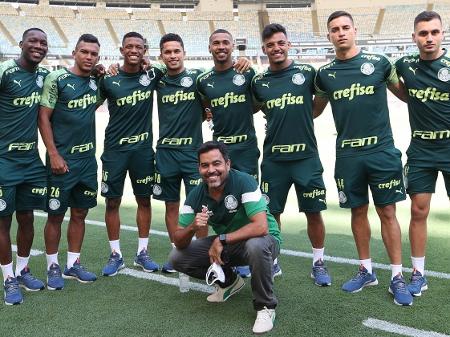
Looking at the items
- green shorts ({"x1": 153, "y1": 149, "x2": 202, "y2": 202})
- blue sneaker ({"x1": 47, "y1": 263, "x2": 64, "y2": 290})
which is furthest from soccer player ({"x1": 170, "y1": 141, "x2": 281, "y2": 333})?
blue sneaker ({"x1": 47, "y1": 263, "x2": 64, "y2": 290})

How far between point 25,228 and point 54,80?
129 centimetres

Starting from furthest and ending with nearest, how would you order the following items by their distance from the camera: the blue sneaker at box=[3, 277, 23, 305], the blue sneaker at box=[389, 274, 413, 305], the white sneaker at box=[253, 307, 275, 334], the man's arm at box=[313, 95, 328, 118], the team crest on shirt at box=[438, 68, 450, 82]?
the man's arm at box=[313, 95, 328, 118]
the blue sneaker at box=[3, 277, 23, 305]
the team crest on shirt at box=[438, 68, 450, 82]
the blue sneaker at box=[389, 274, 413, 305]
the white sneaker at box=[253, 307, 275, 334]

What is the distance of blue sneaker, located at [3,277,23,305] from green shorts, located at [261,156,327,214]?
7.17 ft

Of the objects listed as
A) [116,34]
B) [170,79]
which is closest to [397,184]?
[170,79]

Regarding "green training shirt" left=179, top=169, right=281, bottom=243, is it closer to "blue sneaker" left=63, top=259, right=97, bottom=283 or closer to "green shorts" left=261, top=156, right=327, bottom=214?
"green shorts" left=261, top=156, right=327, bottom=214

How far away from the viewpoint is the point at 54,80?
4.03m

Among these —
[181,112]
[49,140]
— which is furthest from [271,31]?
[49,140]

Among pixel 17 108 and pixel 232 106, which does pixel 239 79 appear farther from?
pixel 17 108

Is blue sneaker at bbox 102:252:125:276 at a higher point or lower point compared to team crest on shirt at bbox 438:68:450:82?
lower

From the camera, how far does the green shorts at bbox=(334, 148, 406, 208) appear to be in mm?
3668

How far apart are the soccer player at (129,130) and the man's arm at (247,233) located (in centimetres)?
136

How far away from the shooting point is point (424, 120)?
3705 mm

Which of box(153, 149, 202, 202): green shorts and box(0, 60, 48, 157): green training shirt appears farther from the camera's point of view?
box(153, 149, 202, 202): green shorts

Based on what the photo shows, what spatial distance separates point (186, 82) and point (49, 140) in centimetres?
133
